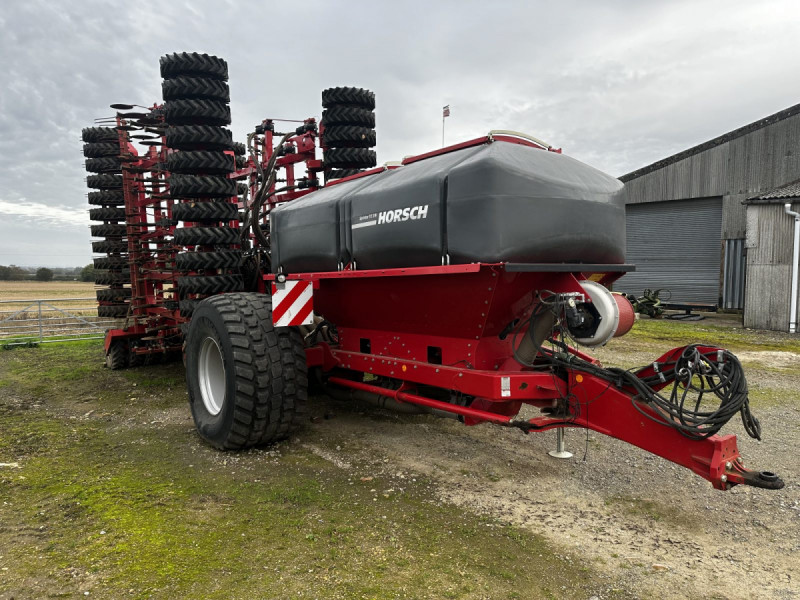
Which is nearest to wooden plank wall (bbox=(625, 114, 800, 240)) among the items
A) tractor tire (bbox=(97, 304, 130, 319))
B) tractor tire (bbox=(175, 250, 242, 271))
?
tractor tire (bbox=(175, 250, 242, 271))

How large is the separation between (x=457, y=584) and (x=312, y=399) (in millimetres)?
4077

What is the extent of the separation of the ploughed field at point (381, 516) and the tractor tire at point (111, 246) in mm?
4589

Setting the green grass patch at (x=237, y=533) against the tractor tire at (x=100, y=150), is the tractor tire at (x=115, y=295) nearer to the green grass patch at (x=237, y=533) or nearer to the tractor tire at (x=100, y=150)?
the tractor tire at (x=100, y=150)

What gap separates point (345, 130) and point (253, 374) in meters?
3.92

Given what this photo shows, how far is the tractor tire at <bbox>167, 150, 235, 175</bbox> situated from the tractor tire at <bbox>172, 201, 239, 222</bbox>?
41 cm

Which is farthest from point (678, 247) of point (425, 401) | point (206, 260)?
point (425, 401)

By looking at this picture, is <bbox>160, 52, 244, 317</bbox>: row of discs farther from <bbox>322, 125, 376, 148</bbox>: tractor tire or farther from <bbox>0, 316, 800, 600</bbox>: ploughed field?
<bbox>0, 316, 800, 600</bbox>: ploughed field

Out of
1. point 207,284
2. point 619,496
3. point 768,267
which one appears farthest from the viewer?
point 768,267

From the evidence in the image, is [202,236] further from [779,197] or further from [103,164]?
[779,197]

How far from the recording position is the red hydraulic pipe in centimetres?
383

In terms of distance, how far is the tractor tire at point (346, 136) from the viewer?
7.23 meters

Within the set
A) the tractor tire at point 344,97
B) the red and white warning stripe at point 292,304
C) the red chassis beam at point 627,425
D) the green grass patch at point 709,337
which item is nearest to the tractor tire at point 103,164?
the tractor tire at point 344,97

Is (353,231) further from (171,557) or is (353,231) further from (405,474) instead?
(171,557)

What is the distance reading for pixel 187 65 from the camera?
22.0 ft
